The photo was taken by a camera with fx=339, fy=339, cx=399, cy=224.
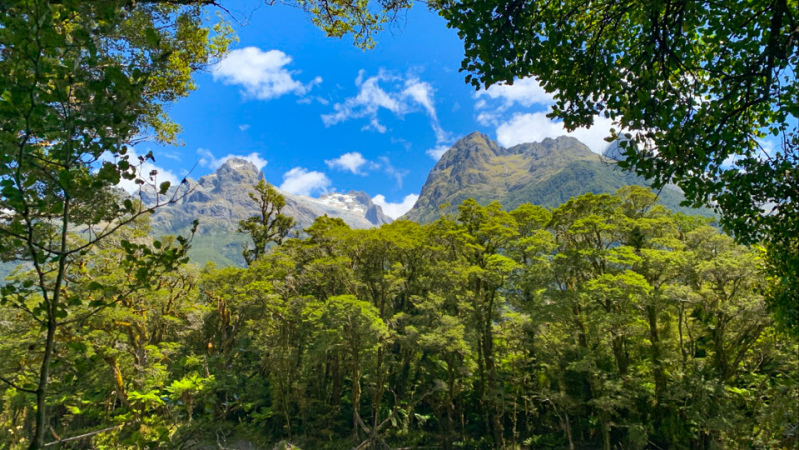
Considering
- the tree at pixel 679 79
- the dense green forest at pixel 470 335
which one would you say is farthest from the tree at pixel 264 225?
the tree at pixel 679 79

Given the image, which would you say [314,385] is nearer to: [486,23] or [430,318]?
[430,318]

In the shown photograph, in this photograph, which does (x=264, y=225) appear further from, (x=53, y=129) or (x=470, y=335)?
(x=53, y=129)

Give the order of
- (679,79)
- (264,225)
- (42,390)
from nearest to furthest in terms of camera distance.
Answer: (42,390)
(679,79)
(264,225)

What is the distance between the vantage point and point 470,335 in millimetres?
13617

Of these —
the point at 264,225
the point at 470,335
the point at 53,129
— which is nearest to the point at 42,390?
the point at 53,129

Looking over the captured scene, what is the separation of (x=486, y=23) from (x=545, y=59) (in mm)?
916

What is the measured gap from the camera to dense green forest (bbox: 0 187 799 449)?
10156mm

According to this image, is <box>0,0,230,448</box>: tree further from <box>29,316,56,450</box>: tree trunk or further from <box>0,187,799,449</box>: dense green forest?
<box>0,187,799,449</box>: dense green forest

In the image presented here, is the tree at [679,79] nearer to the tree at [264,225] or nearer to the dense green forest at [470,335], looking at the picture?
the dense green forest at [470,335]

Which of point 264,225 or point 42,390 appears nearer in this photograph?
point 42,390

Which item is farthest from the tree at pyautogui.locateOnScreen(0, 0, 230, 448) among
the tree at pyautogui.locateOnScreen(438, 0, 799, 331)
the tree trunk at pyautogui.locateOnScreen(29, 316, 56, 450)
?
the tree at pyautogui.locateOnScreen(438, 0, 799, 331)

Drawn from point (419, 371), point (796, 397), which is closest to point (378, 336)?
point (419, 371)

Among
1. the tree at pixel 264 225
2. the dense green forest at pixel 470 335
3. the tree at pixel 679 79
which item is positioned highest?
the tree at pixel 264 225

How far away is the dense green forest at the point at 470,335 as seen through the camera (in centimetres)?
1016
